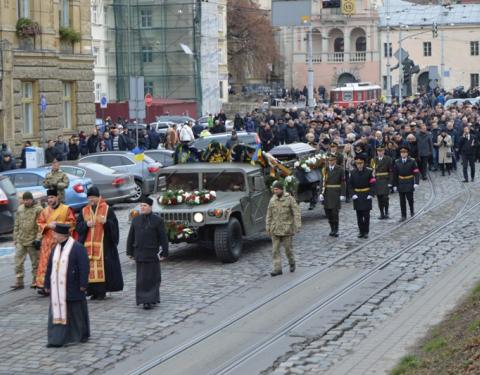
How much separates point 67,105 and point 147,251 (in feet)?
87.0

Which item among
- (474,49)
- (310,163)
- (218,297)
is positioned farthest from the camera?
(474,49)

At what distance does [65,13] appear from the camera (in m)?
40.6

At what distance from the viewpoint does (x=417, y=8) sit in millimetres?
98625

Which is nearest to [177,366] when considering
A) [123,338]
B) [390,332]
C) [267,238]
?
[123,338]

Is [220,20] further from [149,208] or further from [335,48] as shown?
[149,208]

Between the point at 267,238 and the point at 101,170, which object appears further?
the point at 101,170

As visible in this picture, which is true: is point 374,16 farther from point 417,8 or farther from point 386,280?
point 386,280

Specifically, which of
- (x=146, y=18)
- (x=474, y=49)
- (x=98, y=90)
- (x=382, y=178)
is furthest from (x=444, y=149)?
(x=474, y=49)

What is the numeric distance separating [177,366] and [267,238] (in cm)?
1006

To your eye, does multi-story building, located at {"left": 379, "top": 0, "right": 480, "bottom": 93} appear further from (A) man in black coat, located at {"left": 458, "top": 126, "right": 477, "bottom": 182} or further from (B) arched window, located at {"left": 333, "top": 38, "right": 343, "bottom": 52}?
(A) man in black coat, located at {"left": 458, "top": 126, "right": 477, "bottom": 182}

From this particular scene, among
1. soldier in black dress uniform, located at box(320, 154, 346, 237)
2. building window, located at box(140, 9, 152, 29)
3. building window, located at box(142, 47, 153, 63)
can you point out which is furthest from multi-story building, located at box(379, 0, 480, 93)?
soldier in black dress uniform, located at box(320, 154, 346, 237)

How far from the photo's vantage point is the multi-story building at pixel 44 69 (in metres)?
36.0

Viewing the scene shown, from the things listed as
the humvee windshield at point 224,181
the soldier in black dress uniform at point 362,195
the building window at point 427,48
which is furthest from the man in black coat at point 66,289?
the building window at point 427,48

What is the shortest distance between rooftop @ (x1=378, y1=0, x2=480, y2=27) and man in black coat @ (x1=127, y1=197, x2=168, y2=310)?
277 ft
